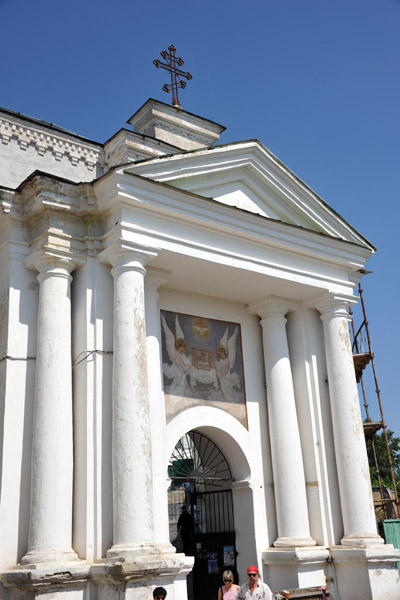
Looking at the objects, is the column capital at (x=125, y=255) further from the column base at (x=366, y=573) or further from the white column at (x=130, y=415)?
the column base at (x=366, y=573)

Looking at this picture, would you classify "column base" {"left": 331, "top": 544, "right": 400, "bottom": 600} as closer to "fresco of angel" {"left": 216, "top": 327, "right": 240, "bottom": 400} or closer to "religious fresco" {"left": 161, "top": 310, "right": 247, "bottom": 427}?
"religious fresco" {"left": 161, "top": 310, "right": 247, "bottom": 427}

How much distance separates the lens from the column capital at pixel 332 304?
12164 mm

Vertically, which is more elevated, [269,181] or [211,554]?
[269,181]

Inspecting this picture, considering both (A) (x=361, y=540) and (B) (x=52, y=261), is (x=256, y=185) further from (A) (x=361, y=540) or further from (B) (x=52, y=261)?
(A) (x=361, y=540)

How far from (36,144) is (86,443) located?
603 cm

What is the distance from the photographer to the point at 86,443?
28.8ft

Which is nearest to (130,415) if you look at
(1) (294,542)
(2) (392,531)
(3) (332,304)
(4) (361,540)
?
(1) (294,542)

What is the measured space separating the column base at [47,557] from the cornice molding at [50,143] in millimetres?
7143

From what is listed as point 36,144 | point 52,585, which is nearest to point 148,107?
point 36,144

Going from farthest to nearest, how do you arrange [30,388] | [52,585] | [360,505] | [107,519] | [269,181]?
[269,181] → [360,505] → [30,388] → [107,519] → [52,585]

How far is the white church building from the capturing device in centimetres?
847

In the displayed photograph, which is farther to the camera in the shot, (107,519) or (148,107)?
(148,107)

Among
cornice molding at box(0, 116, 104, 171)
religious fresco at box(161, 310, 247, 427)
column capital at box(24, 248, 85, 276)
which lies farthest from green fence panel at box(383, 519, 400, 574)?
cornice molding at box(0, 116, 104, 171)

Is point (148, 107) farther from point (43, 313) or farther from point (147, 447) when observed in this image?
point (147, 447)
